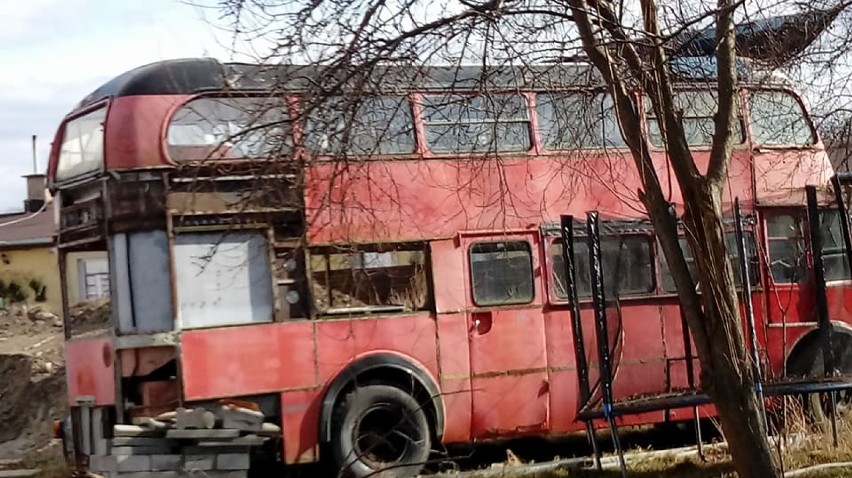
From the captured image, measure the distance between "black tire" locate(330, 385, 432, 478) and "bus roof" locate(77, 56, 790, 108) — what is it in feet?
10.1

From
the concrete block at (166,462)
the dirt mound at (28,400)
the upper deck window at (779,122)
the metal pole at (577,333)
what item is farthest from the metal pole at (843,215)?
the dirt mound at (28,400)

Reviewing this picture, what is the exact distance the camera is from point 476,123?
1016cm

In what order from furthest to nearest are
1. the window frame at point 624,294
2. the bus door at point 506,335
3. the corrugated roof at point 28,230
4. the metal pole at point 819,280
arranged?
the corrugated roof at point 28,230 → the window frame at point 624,294 → the bus door at point 506,335 → the metal pole at point 819,280

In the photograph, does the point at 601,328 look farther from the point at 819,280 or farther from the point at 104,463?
the point at 104,463

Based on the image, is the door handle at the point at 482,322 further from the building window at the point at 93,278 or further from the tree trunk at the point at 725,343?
the tree trunk at the point at 725,343

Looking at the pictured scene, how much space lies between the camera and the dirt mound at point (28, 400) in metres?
17.7

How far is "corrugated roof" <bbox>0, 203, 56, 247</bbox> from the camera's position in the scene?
28.1 metres

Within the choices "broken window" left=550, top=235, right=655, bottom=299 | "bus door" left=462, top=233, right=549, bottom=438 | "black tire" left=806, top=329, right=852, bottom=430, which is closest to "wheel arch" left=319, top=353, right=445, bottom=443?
"bus door" left=462, top=233, right=549, bottom=438

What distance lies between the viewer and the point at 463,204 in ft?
38.5

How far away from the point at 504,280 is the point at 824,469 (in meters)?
3.69

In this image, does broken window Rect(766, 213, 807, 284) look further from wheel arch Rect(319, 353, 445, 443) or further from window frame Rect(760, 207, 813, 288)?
wheel arch Rect(319, 353, 445, 443)

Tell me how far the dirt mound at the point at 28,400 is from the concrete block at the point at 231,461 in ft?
25.2

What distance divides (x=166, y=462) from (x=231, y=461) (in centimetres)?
55

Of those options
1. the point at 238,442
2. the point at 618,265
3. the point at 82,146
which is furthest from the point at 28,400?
the point at 618,265
